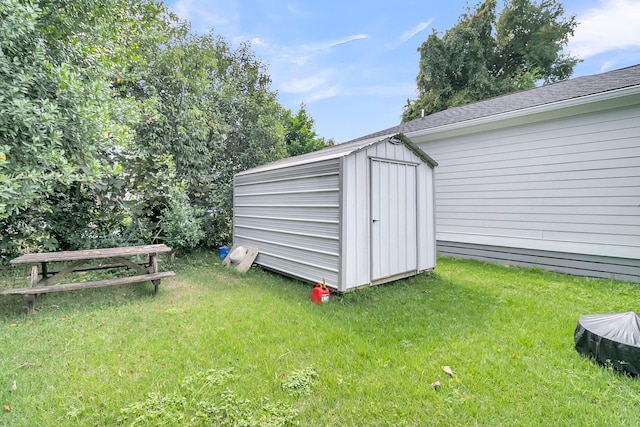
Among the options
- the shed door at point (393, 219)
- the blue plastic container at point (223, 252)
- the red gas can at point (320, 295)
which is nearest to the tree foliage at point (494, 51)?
the shed door at point (393, 219)

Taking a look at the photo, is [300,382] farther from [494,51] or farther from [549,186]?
[494,51]

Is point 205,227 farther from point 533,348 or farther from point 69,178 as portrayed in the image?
point 533,348

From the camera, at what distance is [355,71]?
11.7 metres

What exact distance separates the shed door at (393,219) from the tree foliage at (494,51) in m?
13.8

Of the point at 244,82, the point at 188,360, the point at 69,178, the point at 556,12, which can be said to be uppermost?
the point at 556,12

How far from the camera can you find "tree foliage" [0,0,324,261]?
300 centimetres

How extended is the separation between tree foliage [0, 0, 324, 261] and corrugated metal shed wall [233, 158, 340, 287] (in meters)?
1.51

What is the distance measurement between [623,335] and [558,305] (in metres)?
1.58

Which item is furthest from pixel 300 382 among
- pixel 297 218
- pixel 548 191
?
pixel 548 191

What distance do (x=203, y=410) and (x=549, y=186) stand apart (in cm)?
646

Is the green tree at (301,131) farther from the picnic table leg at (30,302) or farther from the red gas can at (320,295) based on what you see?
the picnic table leg at (30,302)

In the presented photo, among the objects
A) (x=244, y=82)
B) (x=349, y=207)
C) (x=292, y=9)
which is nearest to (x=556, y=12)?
(x=292, y=9)

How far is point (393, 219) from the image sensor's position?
429 centimetres

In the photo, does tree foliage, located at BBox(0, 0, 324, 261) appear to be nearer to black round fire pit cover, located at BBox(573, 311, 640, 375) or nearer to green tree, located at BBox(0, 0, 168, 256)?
green tree, located at BBox(0, 0, 168, 256)
